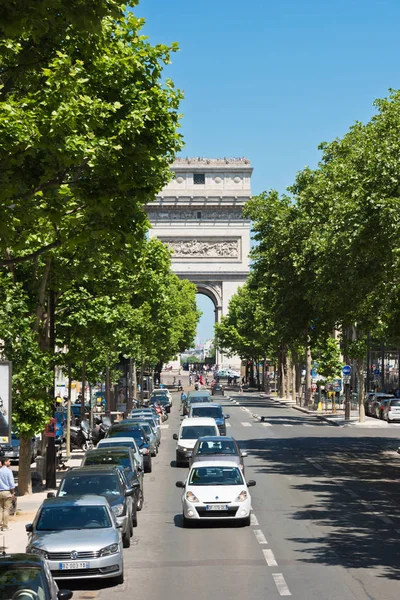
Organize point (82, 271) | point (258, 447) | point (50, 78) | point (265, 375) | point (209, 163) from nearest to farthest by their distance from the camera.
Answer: point (50, 78), point (82, 271), point (258, 447), point (265, 375), point (209, 163)

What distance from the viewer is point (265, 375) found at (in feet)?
395

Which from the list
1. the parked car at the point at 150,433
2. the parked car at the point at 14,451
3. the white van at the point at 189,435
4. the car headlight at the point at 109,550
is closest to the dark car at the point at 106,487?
the car headlight at the point at 109,550

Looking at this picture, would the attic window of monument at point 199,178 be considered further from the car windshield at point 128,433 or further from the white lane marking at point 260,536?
the white lane marking at point 260,536

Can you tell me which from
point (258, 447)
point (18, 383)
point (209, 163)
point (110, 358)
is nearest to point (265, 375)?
point (209, 163)

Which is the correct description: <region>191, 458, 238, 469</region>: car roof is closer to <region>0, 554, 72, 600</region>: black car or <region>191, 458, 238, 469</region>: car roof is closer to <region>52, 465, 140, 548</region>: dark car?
<region>52, 465, 140, 548</region>: dark car

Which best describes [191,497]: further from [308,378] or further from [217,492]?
[308,378]

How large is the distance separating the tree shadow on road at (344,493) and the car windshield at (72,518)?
3.49m

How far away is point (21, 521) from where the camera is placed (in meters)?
24.9

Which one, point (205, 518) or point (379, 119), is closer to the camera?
point (205, 518)

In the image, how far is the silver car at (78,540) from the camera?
1688 cm

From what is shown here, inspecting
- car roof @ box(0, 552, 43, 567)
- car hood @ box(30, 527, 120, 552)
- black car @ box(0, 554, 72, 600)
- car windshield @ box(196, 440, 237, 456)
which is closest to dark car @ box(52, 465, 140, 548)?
car hood @ box(30, 527, 120, 552)

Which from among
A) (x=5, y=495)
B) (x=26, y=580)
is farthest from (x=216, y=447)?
(x=26, y=580)

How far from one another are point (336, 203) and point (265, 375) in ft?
263

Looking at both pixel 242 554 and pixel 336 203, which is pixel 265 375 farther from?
pixel 242 554
